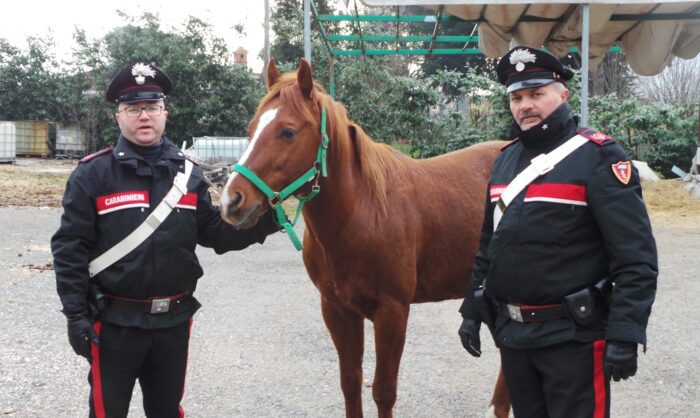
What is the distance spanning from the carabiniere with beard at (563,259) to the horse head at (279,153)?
0.89 m

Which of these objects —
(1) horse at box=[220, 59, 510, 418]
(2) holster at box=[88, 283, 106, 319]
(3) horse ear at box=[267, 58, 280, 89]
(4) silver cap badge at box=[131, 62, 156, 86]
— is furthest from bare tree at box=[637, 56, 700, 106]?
(2) holster at box=[88, 283, 106, 319]

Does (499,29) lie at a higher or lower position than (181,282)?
higher

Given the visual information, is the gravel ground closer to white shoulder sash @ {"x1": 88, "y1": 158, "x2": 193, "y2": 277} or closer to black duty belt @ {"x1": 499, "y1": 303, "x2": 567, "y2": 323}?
white shoulder sash @ {"x1": 88, "y1": 158, "x2": 193, "y2": 277}

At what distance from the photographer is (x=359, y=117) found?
548 inches

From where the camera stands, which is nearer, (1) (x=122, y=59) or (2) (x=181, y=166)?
(2) (x=181, y=166)

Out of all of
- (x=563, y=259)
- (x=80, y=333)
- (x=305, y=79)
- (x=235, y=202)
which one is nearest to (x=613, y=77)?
(x=305, y=79)

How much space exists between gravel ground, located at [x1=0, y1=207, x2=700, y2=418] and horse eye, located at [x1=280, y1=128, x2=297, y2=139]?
190cm

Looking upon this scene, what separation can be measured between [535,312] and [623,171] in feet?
1.83

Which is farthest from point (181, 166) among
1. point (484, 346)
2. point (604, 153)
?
point (484, 346)

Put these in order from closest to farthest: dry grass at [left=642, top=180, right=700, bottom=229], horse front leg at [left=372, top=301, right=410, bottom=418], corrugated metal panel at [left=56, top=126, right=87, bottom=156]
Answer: horse front leg at [left=372, top=301, right=410, bottom=418]
dry grass at [left=642, top=180, right=700, bottom=229]
corrugated metal panel at [left=56, top=126, right=87, bottom=156]

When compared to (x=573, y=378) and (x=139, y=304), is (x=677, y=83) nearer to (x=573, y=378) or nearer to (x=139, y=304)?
(x=573, y=378)

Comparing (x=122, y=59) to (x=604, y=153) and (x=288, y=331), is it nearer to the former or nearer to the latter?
(x=288, y=331)

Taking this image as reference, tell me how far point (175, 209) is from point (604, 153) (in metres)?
1.70

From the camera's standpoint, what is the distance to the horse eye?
2617 millimetres
